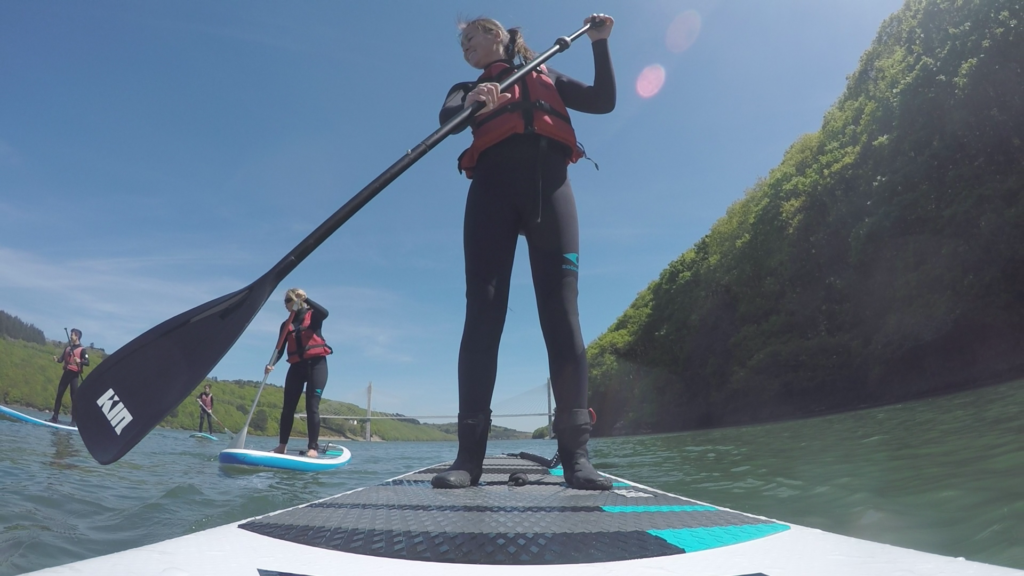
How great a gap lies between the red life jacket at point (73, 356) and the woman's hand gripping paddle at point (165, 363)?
12.4m

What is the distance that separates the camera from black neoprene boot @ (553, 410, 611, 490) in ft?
7.16

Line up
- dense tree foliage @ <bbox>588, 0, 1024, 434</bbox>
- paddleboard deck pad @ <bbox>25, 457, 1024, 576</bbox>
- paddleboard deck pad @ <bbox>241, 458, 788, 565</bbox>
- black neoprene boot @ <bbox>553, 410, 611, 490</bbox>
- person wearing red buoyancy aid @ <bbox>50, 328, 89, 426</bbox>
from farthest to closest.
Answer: dense tree foliage @ <bbox>588, 0, 1024, 434</bbox>, person wearing red buoyancy aid @ <bbox>50, 328, 89, 426</bbox>, black neoprene boot @ <bbox>553, 410, 611, 490</bbox>, paddleboard deck pad @ <bbox>241, 458, 788, 565</bbox>, paddleboard deck pad @ <bbox>25, 457, 1024, 576</bbox>

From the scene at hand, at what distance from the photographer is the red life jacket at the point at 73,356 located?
11481 mm

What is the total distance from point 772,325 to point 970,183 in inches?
423

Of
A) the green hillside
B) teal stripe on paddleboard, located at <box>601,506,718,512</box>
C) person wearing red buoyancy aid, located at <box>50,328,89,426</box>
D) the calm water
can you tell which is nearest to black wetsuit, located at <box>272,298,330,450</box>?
the calm water

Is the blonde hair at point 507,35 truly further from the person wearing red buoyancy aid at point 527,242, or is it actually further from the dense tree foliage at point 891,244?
the dense tree foliage at point 891,244

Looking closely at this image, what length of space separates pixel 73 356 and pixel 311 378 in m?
8.22

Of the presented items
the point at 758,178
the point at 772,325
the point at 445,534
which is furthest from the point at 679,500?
the point at 758,178

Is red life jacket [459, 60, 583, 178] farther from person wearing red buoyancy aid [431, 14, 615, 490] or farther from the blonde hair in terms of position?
the blonde hair

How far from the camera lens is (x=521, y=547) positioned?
45.4 inches

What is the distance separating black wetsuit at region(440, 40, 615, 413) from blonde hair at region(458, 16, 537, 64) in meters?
0.61

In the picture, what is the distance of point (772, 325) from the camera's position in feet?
85.1

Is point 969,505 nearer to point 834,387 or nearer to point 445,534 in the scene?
point 445,534

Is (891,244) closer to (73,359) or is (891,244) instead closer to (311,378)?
(311,378)
